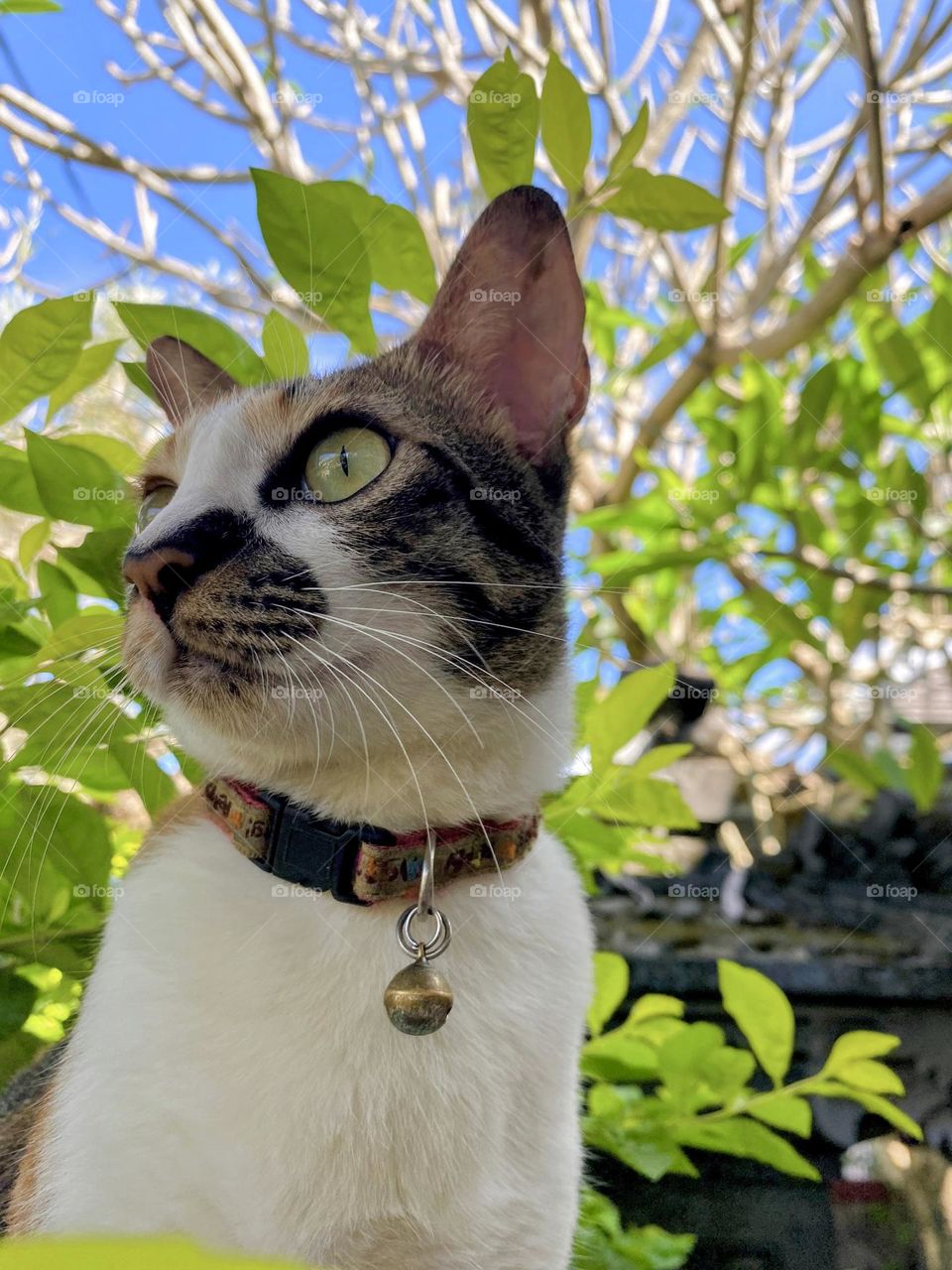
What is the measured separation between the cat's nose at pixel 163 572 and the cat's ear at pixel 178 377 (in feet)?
1.05

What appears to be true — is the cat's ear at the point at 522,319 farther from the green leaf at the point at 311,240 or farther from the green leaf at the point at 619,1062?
the green leaf at the point at 619,1062

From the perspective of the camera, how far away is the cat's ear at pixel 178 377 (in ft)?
3.17

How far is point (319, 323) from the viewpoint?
0.97 meters

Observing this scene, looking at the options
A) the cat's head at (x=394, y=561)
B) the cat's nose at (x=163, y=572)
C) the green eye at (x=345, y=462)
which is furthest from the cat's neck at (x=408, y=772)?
the green eye at (x=345, y=462)

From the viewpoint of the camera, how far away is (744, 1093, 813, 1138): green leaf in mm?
1097

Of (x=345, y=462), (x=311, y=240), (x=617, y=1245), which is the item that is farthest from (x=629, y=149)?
(x=617, y=1245)

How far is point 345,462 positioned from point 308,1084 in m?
0.49

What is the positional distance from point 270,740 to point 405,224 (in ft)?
1.80

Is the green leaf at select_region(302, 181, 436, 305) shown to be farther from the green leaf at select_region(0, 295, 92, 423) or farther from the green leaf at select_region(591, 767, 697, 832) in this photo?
the green leaf at select_region(591, 767, 697, 832)

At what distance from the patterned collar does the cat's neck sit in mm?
11

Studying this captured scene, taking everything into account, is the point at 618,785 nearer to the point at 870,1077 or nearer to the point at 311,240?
the point at 870,1077

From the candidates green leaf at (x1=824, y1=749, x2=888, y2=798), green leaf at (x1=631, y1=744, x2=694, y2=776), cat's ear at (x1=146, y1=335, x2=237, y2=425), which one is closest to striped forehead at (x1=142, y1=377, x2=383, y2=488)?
cat's ear at (x1=146, y1=335, x2=237, y2=425)

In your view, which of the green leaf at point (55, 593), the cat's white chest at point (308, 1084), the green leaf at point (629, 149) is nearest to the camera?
the cat's white chest at point (308, 1084)

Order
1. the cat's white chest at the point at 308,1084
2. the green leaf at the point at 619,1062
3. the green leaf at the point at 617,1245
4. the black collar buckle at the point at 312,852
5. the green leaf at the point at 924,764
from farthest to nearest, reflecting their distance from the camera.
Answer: the green leaf at the point at 924,764 → the green leaf at the point at 619,1062 → the green leaf at the point at 617,1245 → the black collar buckle at the point at 312,852 → the cat's white chest at the point at 308,1084
